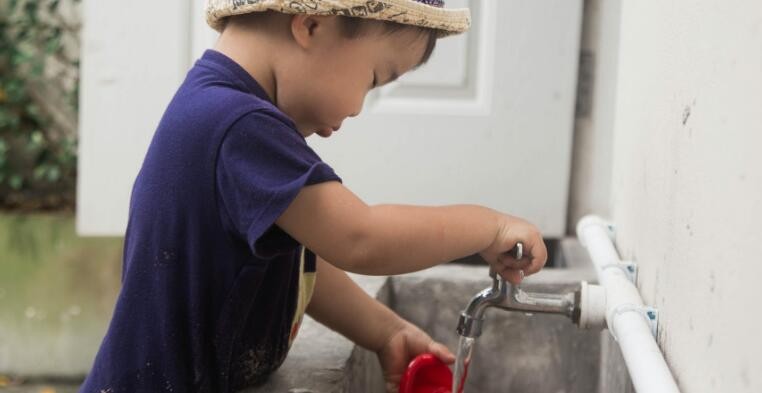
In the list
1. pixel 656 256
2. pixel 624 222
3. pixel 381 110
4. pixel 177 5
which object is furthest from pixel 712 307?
pixel 177 5

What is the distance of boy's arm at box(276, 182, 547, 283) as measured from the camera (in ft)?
3.42

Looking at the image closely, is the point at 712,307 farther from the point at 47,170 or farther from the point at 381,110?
the point at 47,170

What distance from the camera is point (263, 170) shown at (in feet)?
3.38

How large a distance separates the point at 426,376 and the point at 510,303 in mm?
198

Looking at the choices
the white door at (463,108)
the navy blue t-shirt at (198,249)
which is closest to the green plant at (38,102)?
the white door at (463,108)

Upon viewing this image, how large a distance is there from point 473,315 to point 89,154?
1342 millimetres

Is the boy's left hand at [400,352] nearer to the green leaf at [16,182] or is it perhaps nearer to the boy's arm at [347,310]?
the boy's arm at [347,310]

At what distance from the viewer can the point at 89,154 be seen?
7.86 feet

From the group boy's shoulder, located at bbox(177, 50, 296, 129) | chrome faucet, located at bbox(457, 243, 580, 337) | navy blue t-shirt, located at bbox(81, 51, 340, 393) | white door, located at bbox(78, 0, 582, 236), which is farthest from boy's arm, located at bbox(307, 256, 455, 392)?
white door, located at bbox(78, 0, 582, 236)

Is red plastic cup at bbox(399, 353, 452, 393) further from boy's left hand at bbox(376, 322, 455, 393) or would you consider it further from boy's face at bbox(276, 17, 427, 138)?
boy's face at bbox(276, 17, 427, 138)

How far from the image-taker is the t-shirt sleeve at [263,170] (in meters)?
1.02

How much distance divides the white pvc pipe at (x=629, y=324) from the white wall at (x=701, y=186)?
0.02 meters

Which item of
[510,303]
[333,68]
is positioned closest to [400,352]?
[510,303]

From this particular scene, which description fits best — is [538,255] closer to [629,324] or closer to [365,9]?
[629,324]
